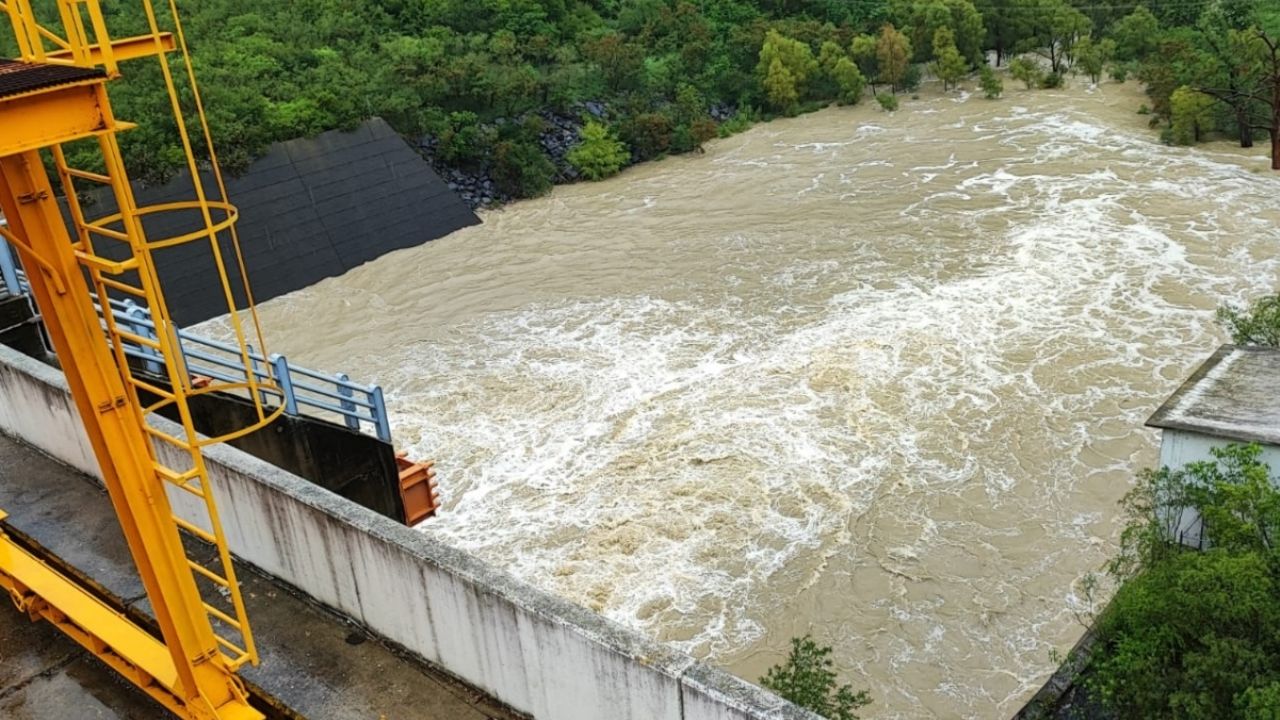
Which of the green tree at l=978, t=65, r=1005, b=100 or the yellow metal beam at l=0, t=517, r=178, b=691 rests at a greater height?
the yellow metal beam at l=0, t=517, r=178, b=691

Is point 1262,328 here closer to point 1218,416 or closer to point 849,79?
point 1218,416

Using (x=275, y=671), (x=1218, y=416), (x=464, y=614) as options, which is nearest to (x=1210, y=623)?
(x=1218, y=416)

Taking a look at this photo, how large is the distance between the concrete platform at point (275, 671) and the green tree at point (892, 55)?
26.7 metres

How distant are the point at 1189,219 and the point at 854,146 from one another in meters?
8.89

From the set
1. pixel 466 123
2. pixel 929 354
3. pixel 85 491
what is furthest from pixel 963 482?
pixel 466 123

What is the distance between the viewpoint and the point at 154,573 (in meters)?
5.22

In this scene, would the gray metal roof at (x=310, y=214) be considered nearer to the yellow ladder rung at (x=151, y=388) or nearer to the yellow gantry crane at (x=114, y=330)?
the yellow gantry crane at (x=114, y=330)

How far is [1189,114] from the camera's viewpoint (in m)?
23.2

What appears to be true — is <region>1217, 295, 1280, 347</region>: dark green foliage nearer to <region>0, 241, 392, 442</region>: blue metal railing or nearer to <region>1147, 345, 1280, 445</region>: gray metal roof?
<region>1147, 345, 1280, 445</region>: gray metal roof

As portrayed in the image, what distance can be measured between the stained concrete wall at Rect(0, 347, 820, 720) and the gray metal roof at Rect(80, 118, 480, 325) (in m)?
12.7

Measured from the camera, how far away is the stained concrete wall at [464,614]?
5.07 m

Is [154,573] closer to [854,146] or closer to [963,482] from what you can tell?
[963,482]

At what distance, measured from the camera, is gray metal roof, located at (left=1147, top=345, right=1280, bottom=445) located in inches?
341

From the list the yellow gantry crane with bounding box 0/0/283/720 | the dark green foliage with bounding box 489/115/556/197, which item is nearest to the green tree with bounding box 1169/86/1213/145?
the dark green foliage with bounding box 489/115/556/197
